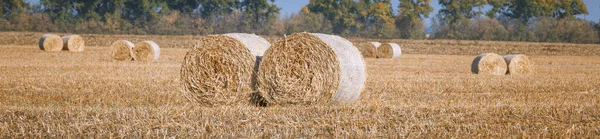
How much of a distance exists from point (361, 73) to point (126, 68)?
9.38 m

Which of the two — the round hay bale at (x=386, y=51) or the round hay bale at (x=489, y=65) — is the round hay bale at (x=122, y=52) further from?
the round hay bale at (x=386, y=51)

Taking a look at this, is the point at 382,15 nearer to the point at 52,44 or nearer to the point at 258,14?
the point at 258,14

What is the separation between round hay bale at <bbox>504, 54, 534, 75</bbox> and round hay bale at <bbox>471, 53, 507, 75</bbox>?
19 centimetres

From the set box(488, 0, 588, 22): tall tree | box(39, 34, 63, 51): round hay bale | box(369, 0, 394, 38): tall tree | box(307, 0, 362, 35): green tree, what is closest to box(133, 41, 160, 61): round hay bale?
box(39, 34, 63, 51): round hay bale

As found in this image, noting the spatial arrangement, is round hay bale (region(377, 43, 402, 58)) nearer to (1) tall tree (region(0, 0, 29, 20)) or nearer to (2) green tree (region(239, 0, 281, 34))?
(2) green tree (region(239, 0, 281, 34))

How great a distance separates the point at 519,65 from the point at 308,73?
11.0 metres

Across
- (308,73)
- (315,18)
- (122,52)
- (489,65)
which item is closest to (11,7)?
(315,18)

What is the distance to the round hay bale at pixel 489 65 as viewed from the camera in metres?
18.7

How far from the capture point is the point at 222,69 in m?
9.85

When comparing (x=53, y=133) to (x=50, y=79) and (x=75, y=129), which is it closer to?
(x=75, y=129)

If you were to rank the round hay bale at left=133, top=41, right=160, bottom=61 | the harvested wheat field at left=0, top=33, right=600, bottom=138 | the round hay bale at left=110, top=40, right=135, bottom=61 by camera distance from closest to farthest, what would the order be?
the harvested wheat field at left=0, top=33, right=600, bottom=138 → the round hay bale at left=110, top=40, right=135, bottom=61 → the round hay bale at left=133, top=41, right=160, bottom=61

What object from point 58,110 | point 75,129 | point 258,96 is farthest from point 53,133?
point 258,96

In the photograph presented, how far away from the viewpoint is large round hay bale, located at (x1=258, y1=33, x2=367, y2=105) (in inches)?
370

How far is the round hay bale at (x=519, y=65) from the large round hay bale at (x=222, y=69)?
10.4 metres
